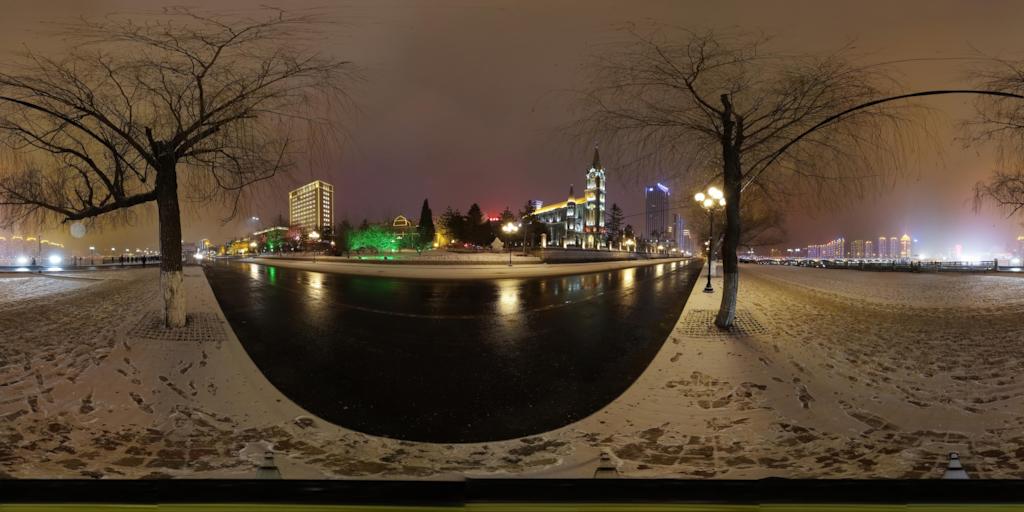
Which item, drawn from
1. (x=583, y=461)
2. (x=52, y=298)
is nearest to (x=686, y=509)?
(x=583, y=461)

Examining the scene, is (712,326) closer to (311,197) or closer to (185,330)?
(311,197)

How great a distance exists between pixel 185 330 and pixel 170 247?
4.92 feet

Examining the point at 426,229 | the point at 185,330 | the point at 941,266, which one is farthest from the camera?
the point at 426,229

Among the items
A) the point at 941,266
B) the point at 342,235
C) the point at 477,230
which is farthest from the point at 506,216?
the point at 941,266

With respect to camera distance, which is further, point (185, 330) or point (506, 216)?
point (506, 216)

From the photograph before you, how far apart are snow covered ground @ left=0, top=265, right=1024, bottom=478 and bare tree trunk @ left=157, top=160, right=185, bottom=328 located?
39cm

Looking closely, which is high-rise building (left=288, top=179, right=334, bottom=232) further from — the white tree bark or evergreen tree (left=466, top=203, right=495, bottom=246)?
evergreen tree (left=466, top=203, right=495, bottom=246)

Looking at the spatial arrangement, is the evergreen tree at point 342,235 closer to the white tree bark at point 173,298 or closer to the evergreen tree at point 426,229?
the evergreen tree at point 426,229

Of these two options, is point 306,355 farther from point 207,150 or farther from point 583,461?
point 583,461

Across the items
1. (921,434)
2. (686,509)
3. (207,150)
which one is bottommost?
(921,434)

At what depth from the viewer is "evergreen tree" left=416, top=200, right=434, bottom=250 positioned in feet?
173

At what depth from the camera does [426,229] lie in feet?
179

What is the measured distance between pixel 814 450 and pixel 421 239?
5149 cm

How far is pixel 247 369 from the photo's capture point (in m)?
4.90
